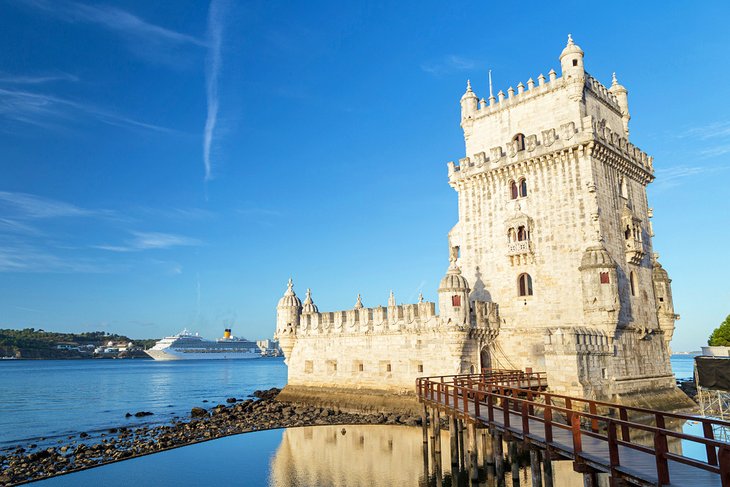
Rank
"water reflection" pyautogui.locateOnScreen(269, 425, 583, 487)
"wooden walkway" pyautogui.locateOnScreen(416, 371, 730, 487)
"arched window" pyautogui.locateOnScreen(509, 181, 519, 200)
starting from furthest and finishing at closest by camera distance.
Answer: "arched window" pyautogui.locateOnScreen(509, 181, 519, 200) < "water reflection" pyautogui.locateOnScreen(269, 425, 583, 487) < "wooden walkway" pyautogui.locateOnScreen(416, 371, 730, 487)

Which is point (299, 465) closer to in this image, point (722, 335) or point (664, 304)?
point (664, 304)

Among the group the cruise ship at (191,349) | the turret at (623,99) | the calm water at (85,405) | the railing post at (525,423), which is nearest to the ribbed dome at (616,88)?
the turret at (623,99)

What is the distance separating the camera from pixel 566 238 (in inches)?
1192

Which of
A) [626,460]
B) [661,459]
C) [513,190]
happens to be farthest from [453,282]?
[661,459]

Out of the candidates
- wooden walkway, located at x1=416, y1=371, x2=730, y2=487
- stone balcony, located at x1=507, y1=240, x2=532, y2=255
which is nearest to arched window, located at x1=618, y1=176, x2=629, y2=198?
stone balcony, located at x1=507, y1=240, x2=532, y2=255

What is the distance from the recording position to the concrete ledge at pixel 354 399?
32594 mm

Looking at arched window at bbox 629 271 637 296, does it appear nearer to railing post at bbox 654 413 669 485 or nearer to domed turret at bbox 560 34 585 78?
domed turret at bbox 560 34 585 78

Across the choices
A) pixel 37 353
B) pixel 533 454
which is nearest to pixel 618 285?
pixel 533 454

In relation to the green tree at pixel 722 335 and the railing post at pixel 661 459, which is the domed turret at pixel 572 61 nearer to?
the railing post at pixel 661 459

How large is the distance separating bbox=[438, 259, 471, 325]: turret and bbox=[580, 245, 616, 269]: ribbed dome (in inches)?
268

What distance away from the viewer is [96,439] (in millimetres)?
32500

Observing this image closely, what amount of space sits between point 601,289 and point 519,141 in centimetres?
1127

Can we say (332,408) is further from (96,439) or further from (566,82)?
(566,82)

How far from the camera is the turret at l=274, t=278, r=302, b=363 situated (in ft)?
137
